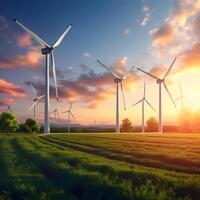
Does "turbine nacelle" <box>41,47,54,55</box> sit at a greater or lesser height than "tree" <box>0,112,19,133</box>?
greater

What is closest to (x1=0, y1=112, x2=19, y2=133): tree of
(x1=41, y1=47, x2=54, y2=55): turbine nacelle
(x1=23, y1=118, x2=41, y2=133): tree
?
(x1=23, y1=118, x2=41, y2=133): tree

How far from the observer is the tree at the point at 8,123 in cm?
16862

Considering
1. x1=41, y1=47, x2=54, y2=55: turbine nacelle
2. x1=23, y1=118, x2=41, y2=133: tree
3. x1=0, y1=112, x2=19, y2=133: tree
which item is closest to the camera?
x1=41, y1=47, x2=54, y2=55: turbine nacelle

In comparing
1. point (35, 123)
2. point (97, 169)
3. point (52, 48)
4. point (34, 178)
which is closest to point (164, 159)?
point (97, 169)

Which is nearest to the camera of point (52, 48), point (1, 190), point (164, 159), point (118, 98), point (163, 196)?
point (163, 196)

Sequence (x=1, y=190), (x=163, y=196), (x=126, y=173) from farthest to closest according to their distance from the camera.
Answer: (x=126, y=173), (x=1, y=190), (x=163, y=196)

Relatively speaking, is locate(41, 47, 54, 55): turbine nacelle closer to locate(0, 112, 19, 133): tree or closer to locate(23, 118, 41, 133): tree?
locate(23, 118, 41, 133): tree

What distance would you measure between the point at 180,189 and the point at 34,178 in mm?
10076

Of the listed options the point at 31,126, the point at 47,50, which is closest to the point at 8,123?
the point at 31,126

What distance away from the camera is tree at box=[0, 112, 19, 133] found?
169m

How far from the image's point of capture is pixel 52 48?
10581 cm

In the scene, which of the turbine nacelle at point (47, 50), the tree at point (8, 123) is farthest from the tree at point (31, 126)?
the turbine nacelle at point (47, 50)

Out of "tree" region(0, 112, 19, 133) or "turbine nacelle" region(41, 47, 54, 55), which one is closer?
"turbine nacelle" region(41, 47, 54, 55)

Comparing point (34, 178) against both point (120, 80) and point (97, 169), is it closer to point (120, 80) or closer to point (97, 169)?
point (97, 169)
